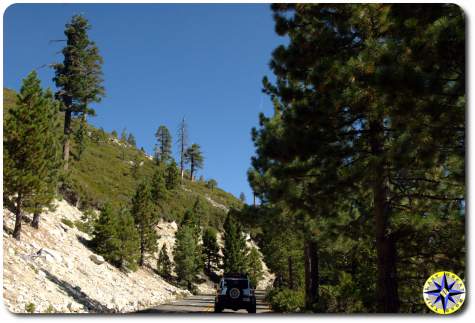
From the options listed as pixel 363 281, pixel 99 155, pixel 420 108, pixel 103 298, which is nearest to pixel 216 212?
pixel 99 155

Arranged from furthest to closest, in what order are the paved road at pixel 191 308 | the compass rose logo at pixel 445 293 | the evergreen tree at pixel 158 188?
the evergreen tree at pixel 158 188 < the paved road at pixel 191 308 < the compass rose logo at pixel 445 293

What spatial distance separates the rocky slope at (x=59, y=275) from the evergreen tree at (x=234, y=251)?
18128 millimetres

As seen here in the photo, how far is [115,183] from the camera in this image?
58375 mm

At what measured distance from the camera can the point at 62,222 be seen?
34.2 meters

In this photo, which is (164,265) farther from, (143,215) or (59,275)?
(59,275)

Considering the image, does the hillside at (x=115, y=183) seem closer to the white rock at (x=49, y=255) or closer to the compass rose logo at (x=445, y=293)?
the white rock at (x=49, y=255)

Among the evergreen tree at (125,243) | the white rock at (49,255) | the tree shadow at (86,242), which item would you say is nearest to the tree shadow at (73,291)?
the white rock at (49,255)

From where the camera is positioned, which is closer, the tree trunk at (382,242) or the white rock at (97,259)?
the tree trunk at (382,242)

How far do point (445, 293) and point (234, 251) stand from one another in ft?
161

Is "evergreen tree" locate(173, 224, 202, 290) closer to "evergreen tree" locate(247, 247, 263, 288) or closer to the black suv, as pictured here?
"evergreen tree" locate(247, 247, 263, 288)

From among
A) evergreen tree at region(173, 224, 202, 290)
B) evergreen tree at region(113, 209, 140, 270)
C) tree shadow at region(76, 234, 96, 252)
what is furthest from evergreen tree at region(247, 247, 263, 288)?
tree shadow at region(76, 234, 96, 252)

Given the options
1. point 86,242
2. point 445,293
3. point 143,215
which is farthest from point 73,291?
point 143,215

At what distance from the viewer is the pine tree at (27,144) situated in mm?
19344

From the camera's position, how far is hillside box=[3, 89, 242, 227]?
46.1 metres
